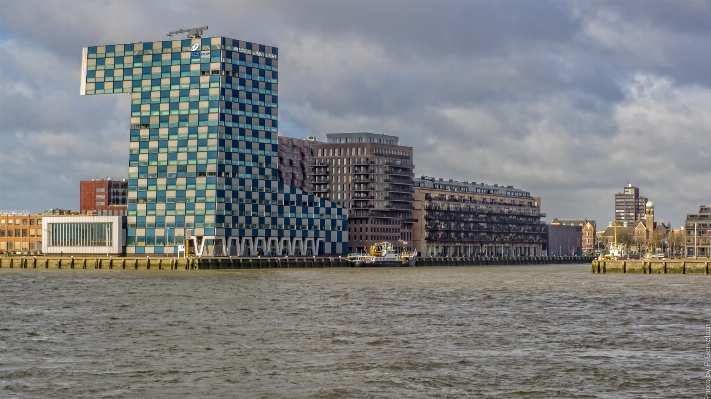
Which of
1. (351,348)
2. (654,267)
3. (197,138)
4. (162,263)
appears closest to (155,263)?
(162,263)

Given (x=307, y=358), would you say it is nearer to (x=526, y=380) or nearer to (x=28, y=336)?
(x=526, y=380)

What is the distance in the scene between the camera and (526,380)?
35656mm

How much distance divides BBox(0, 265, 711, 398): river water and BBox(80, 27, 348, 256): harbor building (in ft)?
354

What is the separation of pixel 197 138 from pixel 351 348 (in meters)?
147

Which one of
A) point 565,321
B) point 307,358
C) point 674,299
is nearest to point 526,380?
point 307,358

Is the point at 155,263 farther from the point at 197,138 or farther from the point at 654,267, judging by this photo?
the point at 654,267

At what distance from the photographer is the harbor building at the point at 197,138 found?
186375 millimetres

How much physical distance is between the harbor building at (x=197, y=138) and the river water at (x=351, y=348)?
354 ft

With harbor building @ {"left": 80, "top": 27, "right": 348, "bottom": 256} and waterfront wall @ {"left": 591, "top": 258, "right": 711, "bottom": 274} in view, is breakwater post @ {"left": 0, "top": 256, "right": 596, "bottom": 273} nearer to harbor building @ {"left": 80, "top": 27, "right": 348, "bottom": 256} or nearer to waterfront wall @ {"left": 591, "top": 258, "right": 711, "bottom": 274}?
waterfront wall @ {"left": 591, "top": 258, "right": 711, "bottom": 274}

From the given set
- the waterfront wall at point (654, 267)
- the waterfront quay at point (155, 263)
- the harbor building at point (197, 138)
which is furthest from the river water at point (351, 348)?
the harbor building at point (197, 138)

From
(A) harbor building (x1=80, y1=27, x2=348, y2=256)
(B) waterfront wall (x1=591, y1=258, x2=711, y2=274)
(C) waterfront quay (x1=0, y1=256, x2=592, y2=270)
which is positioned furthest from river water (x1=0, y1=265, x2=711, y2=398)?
(A) harbor building (x1=80, y1=27, x2=348, y2=256)

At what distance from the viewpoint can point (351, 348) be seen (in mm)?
44688

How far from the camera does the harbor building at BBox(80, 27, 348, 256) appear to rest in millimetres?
186375

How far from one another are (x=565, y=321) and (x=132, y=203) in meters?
146
